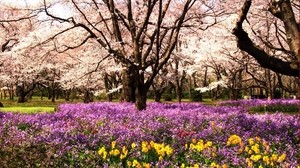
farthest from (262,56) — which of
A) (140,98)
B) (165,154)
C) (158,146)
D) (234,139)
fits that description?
(140,98)

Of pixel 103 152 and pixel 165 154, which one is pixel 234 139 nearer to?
pixel 165 154

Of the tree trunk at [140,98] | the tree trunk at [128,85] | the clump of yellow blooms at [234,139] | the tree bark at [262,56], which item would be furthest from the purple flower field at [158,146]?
the tree trunk at [128,85]

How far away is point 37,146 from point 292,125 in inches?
266

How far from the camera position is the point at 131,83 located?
23422 millimetres

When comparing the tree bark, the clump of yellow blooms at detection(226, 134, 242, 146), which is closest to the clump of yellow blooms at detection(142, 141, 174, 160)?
the clump of yellow blooms at detection(226, 134, 242, 146)

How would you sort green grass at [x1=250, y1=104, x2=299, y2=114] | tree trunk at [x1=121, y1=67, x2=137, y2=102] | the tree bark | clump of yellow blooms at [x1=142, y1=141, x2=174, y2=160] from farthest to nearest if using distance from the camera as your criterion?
green grass at [x1=250, y1=104, x2=299, y2=114] < tree trunk at [x1=121, y1=67, x2=137, y2=102] < the tree bark < clump of yellow blooms at [x1=142, y1=141, x2=174, y2=160]

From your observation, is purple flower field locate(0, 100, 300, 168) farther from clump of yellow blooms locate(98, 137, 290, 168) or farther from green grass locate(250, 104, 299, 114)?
green grass locate(250, 104, 299, 114)

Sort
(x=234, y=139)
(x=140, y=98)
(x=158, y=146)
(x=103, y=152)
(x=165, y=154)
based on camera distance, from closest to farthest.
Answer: (x=158, y=146) → (x=103, y=152) → (x=165, y=154) → (x=234, y=139) → (x=140, y=98)

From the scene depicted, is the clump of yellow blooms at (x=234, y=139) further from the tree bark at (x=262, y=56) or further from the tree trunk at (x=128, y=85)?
the tree trunk at (x=128, y=85)

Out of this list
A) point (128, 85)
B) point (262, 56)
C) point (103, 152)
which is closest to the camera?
point (103, 152)

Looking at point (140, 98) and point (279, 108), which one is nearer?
point (140, 98)

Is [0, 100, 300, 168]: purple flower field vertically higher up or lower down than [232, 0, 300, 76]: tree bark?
lower down

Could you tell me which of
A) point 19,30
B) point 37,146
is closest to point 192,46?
point 19,30

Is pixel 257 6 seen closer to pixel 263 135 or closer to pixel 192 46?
pixel 263 135
